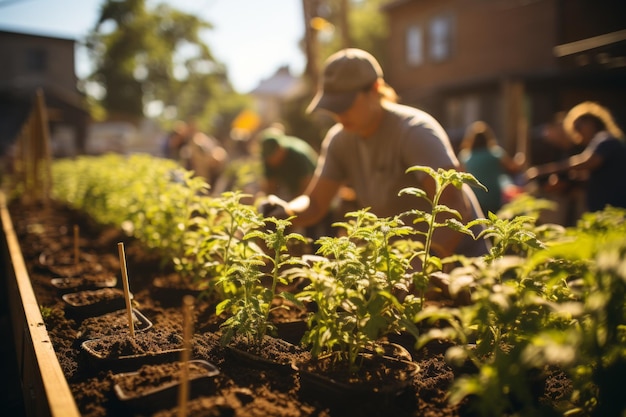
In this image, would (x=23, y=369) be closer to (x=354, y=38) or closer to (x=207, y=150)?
(x=207, y=150)

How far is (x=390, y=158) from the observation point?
3.55 meters

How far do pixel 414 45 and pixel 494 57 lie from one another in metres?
4.20

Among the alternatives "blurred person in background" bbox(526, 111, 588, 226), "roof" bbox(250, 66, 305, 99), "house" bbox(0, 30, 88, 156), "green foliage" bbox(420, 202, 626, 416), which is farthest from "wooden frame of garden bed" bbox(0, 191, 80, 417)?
"roof" bbox(250, 66, 305, 99)

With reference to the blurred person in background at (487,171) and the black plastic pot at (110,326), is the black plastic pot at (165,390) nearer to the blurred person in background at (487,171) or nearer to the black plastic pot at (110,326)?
the black plastic pot at (110,326)

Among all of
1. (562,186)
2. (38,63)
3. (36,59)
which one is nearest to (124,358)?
(562,186)

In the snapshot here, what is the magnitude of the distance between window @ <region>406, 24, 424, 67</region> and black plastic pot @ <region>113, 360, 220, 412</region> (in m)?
23.9

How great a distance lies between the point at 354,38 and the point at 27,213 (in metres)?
29.1

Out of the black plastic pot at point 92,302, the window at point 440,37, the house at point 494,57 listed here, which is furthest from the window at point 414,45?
the black plastic pot at point 92,302

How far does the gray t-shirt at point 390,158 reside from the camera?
3164 millimetres

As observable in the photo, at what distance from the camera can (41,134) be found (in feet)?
31.3

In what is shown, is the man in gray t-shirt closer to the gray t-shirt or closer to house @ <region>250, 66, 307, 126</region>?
the gray t-shirt

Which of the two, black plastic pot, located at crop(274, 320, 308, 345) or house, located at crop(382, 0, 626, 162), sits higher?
house, located at crop(382, 0, 626, 162)

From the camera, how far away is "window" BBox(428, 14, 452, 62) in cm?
2353

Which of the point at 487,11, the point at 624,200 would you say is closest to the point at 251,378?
the point at 624,200
